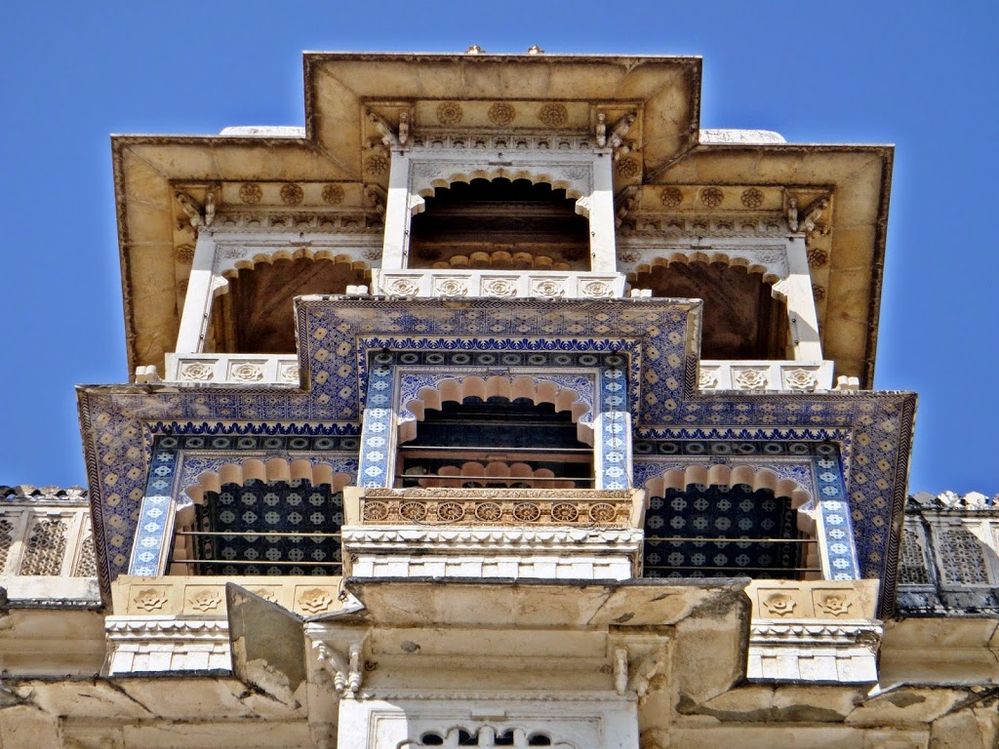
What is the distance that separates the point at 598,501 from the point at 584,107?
605 centimetres

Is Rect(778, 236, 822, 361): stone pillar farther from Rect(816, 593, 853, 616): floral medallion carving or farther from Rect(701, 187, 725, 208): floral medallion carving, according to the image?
Rect(816, 593, 853, 616): floral medallion carving

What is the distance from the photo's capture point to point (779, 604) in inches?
551

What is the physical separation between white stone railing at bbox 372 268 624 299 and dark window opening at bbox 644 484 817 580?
5.58ft

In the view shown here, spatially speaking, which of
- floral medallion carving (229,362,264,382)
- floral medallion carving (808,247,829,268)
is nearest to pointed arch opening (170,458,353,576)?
floral medallion carving (229,362,264,382)

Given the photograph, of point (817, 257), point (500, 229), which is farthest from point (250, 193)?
point (817, 257)

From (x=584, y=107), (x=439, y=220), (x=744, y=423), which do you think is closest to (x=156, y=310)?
(x=439, y=220)

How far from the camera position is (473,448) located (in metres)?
15.9

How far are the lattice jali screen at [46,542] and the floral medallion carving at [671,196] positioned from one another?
5.88 m

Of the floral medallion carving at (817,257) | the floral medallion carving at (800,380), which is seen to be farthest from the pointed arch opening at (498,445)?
the floral medallion carving at (817,257)

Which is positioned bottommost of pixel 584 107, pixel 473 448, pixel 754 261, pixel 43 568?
pixel 43 568

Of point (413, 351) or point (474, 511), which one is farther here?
point (413, 351)

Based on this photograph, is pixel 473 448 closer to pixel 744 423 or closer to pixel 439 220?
pixel 744 423

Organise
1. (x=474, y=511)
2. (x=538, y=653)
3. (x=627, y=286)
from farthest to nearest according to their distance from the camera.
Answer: (x=627, y=286), (x=474, y=511), (x=538, y=653)

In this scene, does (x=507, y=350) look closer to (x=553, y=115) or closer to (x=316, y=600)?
(x=316, y=600)
